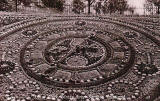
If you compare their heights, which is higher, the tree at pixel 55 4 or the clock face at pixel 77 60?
the tree at pixel 55 4

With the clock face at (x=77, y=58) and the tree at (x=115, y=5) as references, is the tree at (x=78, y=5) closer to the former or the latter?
the tree at (x=115, y=5)

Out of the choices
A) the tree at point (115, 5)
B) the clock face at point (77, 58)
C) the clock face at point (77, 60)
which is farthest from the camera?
the tree at point (115, 5)

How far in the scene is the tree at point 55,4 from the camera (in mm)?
14531

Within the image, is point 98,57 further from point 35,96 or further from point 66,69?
point 35,96

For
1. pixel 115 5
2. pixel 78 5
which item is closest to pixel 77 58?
pixel 78 5

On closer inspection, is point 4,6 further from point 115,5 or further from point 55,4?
point 115,5

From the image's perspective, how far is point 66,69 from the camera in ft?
25.3

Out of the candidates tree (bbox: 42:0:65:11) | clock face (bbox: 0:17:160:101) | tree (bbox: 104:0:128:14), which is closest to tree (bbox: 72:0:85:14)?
tree (bbox: 42:0:65:11)

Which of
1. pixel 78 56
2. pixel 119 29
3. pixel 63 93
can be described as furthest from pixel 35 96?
pixel 119 29

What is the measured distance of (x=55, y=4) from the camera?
14594 mm

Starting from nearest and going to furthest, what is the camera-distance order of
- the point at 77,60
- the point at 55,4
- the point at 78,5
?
the point at 77,60, the point at 78,5, the point at 55,4

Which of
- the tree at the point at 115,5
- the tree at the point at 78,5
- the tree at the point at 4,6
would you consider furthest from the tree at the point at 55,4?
the tree at the point at 115,5

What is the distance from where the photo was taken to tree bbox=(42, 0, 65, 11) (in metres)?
14.5

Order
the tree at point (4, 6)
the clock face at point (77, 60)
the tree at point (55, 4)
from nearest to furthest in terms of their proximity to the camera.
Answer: the clock face at point (77, 60) → the tree at point (4, 6) → the tree at point (55, 4)
